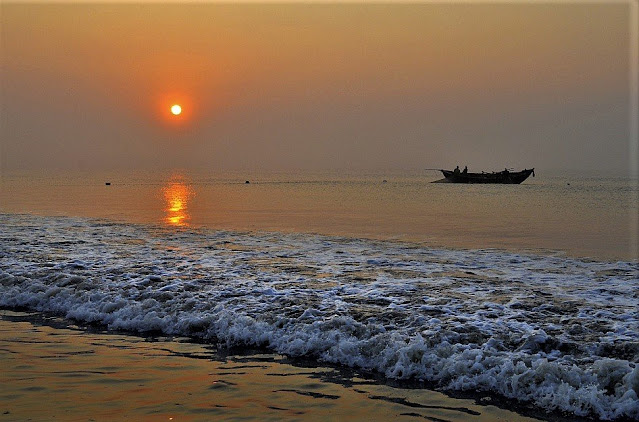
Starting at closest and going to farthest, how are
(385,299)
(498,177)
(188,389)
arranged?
(188,389) < (385,299) < (498,177)

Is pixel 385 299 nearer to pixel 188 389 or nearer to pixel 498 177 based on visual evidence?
pixel 188 389

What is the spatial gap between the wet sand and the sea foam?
0.84m

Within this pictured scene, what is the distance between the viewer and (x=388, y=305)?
44.8ft

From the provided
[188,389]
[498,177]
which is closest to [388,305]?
[188,389]

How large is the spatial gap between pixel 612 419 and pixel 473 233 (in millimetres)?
23786

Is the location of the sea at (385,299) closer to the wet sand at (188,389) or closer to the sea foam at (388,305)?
the sea foam at (388,305)

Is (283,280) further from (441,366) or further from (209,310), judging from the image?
(441,366)

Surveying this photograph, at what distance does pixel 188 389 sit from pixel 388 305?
19.7ft

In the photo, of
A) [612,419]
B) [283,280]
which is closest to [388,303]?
[283,280]

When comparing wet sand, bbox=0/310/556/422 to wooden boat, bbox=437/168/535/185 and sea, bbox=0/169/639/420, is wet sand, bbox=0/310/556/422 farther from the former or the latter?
wooden boat, bbox=437/168/535/185

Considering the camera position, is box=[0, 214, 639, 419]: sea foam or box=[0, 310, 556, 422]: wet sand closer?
box=[0, 310, 556, 422]: wet sand

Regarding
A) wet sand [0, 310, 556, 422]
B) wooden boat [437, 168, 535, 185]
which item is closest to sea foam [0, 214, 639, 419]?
wet sand [0, 310, 556, 422]

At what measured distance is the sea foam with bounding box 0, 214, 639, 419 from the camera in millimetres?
9461

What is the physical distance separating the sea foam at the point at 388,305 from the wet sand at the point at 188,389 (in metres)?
0.84
